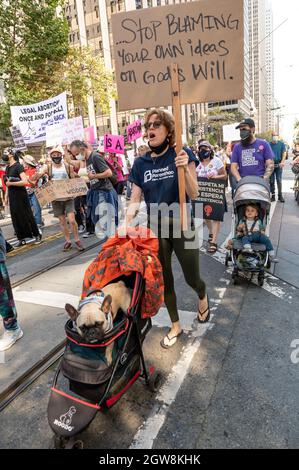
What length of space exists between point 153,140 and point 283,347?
7.17 feet

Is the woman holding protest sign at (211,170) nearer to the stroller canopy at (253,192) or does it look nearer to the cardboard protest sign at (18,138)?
the stroller canopy at (253,192)

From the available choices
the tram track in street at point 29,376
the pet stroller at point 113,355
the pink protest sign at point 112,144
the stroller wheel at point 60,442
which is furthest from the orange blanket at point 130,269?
the pink protest sign at point 112,144

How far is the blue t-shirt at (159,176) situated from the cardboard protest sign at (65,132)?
7291 mm

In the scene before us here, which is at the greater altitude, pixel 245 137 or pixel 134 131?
pixel 134 131

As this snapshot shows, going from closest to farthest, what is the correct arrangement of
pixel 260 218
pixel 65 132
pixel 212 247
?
pixel 260 218 → pixel 212 247 → pixel 65 132

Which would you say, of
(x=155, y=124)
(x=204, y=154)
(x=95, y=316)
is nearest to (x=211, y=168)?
(x=204, y=154)

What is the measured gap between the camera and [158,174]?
9.30 feet

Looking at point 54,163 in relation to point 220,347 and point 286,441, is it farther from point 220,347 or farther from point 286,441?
point 286,441

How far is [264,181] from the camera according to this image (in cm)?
488

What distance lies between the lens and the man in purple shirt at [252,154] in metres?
5.10

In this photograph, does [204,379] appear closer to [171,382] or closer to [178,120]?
[171,382]

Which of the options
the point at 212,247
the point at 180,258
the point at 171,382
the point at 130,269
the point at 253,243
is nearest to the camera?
the point at 130,269

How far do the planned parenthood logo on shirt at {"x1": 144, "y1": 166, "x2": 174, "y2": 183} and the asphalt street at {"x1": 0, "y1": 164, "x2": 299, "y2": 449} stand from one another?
161 centimetres

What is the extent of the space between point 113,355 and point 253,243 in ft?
9.82
